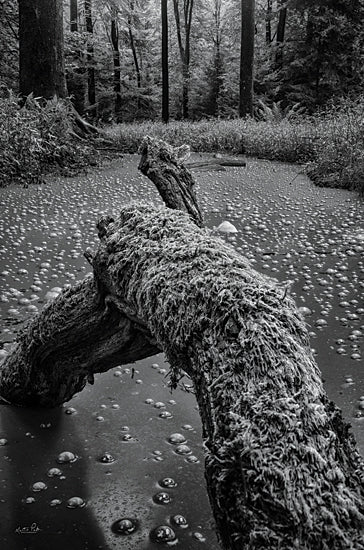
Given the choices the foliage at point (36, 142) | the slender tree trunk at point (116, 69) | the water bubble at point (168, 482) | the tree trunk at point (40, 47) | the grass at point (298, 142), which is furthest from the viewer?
the slender tree trunk at point (116, 69)

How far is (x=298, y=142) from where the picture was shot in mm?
10938

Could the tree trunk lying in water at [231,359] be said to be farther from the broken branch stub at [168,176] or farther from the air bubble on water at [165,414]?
the air bubble on water at [165,414]

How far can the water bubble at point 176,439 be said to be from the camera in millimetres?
2551

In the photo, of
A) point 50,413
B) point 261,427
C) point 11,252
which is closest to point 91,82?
point 11,252

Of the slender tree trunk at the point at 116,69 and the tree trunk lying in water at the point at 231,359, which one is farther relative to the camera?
the slender tree trunk at the point at 116,69

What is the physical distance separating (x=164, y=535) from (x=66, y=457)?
68cm

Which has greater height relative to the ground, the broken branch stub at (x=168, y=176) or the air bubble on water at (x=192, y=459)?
the broken branch stub at (x=168, y=176)

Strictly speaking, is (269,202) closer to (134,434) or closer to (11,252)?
(11,252)

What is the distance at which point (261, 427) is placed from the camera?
1196mm

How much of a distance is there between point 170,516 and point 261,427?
1074 millimetres

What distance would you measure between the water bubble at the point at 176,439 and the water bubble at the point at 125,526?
1.84 ft

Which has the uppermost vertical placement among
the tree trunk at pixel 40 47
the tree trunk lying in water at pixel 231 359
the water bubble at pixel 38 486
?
the tree trunk at pixel 40 47

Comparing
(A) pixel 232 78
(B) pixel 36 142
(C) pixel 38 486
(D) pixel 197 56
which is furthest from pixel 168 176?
(D) pixel 197 56
